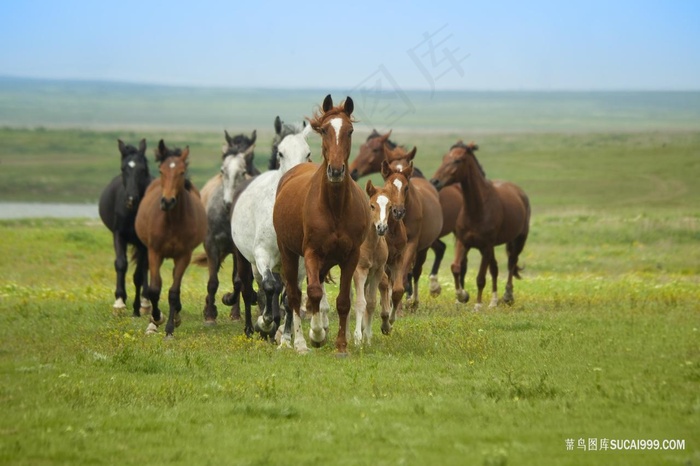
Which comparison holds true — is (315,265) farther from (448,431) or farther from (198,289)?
(198,289)

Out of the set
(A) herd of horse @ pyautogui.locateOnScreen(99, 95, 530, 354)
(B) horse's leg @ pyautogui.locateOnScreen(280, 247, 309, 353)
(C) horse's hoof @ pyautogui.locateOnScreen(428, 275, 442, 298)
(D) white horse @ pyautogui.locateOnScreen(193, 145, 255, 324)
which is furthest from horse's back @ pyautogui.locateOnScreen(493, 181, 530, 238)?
(B) horse's leg @ pyautogui.locateOnScreen(280, 247, 309, 353)

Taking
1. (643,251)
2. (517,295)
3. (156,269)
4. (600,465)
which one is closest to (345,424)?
(600,465)

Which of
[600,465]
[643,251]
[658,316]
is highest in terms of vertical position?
[600,465]

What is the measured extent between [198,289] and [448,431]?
15310 millimetres

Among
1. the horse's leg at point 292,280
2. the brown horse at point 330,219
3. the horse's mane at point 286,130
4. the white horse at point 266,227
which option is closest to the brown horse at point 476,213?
the horse's mane at point 286,130

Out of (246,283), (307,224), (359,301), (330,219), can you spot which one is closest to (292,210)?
(307,224)

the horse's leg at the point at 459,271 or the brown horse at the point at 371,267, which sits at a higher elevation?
the brown horse at the point at 371,267

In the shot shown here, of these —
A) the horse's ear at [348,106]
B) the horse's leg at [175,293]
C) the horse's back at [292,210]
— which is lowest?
the horse's leg at [175,293]

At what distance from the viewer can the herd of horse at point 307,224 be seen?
11.9 m

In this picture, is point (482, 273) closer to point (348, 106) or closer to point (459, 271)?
point (459, 271)

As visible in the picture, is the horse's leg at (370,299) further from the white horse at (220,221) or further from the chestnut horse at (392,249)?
the white horse at (220,221)

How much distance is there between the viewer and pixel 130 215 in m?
17.6

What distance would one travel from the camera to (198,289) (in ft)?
75.8

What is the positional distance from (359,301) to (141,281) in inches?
223
